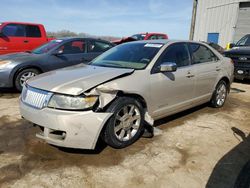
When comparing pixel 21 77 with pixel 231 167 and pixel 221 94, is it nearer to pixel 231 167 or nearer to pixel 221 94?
pixel 221 94

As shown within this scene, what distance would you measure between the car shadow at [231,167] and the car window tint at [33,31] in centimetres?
800

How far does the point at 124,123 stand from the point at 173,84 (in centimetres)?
112

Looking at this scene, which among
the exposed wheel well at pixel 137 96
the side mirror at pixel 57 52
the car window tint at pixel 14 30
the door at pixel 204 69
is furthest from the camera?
the car window tint at pixel 14 30

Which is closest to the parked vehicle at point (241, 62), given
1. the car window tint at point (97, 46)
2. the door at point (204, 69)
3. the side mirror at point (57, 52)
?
the door at point (204, 69)

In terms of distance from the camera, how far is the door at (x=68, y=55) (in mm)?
6293

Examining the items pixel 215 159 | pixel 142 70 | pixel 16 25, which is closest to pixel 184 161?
pixel 215 159

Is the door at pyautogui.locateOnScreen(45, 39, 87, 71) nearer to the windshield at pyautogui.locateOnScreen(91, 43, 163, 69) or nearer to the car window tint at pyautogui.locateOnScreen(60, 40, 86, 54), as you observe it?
the car window tint at pyautogui.locateOnScreen(60, 40, 86, 54)

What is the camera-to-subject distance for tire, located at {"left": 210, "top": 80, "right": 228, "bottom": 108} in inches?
194

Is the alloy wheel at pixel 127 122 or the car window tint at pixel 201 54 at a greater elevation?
the car window tint at pixel 201 54

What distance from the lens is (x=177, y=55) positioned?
3.99m

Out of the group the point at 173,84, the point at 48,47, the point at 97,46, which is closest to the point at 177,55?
the point at 173,84

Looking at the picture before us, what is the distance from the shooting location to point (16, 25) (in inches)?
335

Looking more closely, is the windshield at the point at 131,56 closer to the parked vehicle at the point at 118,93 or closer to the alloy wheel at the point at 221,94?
the parked vehicle at the point at 118,93

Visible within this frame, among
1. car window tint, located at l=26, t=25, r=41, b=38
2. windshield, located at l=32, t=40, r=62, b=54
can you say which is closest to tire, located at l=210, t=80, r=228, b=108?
windshield, located at l=32, t=40, r=62, b=54
